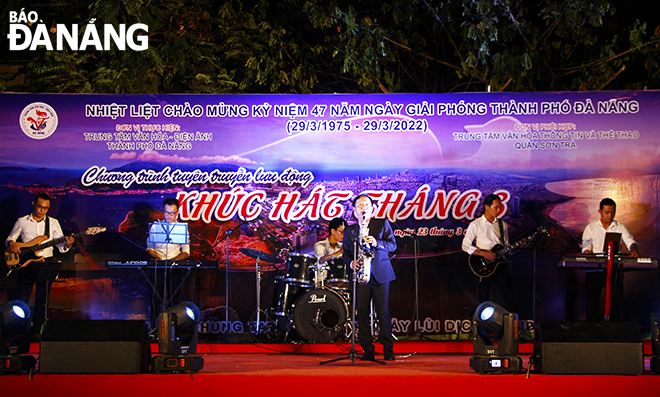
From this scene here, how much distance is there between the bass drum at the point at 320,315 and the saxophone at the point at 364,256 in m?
1.14

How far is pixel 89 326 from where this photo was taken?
625cm

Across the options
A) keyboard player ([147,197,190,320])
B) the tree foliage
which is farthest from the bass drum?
the tree foliage

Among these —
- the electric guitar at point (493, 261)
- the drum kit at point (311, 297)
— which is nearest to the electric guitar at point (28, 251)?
the drum kit at point (311, 297)

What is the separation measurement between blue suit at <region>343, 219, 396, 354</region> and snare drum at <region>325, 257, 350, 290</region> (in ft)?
3.40

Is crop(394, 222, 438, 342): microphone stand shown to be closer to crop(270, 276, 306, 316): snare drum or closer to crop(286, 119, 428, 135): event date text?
crop(286, 119, 428, 135): event date text

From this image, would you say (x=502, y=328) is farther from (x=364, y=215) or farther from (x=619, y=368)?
(x=364, y=215)

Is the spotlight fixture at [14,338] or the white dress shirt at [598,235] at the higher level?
the white dress shirt at [598,235]

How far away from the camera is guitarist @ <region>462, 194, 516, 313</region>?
28.9 feet

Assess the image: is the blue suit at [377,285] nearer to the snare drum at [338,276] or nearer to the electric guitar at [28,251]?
the snare drum at [338,276]

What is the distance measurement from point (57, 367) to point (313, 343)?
3507 millimetres

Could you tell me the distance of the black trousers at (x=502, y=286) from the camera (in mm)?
8734

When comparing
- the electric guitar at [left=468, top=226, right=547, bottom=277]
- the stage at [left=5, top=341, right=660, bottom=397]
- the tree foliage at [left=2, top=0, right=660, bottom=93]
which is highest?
the tree foliage at [left=2, top=0, right=660, bottom=93]

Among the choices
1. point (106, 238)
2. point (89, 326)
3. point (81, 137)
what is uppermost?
point (81, 137)

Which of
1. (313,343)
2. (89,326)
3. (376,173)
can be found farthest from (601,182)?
(89,326)
